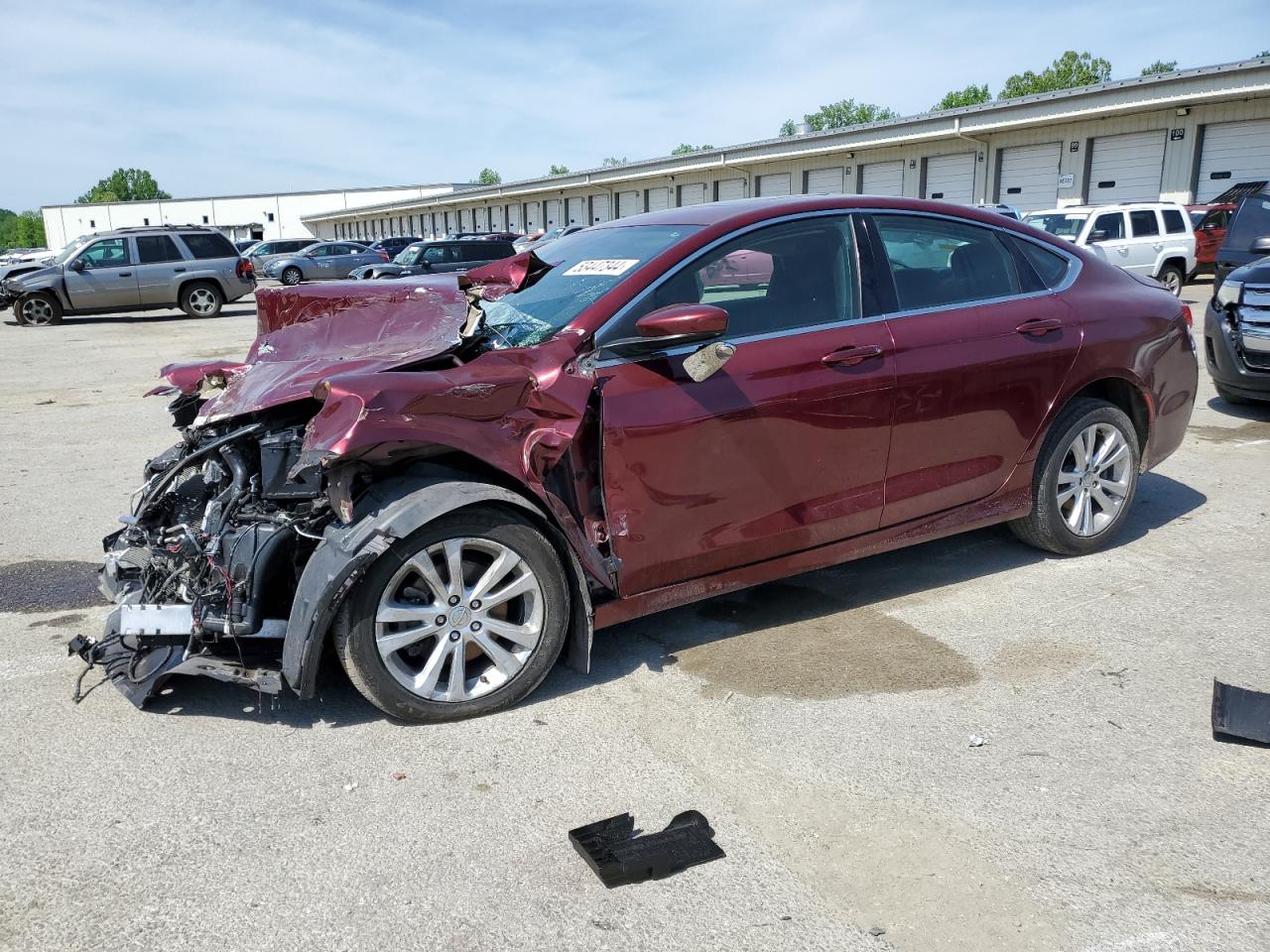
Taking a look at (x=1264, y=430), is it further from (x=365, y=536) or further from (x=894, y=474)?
(x=365, y=536)

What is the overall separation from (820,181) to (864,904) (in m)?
36.0

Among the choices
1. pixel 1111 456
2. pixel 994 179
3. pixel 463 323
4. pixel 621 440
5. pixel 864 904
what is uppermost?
pixel 994 179

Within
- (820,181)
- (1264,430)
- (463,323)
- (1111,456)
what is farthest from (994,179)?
(463,323)

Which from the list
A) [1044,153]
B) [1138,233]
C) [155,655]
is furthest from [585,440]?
[1044,153]

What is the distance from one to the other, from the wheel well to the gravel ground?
0.76 meters

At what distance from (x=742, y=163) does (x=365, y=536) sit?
3756 centimetres

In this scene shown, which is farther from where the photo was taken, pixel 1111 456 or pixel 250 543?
pixel 1111 456

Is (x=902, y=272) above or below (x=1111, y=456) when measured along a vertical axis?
above

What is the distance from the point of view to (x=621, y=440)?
3.59 metres

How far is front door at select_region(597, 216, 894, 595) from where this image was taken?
367cm

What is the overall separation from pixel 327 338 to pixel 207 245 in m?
19.6

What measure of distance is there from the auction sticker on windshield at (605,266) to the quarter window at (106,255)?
19.7 metres

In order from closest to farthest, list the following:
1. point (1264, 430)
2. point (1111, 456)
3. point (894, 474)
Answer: point (894, 474), point (1111, 456), point (1264, 430)

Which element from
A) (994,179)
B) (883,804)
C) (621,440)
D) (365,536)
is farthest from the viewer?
(994,179)
